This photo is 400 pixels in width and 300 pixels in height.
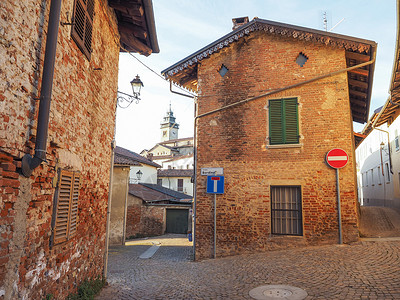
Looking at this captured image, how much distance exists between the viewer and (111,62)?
292 inches

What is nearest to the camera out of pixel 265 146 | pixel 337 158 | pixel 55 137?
pixel 55 137

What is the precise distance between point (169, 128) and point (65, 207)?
291 ft

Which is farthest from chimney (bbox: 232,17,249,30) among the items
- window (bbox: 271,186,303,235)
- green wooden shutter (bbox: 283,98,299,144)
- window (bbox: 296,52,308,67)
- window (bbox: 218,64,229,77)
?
window (bbox: 271,186,303,235)

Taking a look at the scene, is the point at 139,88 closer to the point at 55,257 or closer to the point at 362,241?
the point at 55,257

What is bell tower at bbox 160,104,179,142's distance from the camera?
92.7 meters

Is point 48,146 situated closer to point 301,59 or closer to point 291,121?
point 291,121

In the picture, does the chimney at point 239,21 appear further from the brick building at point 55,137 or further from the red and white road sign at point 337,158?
the red and white road sign at point 337,158

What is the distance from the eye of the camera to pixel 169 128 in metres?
92.9

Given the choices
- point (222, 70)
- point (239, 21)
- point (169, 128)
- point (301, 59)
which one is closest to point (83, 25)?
point (222, 70)

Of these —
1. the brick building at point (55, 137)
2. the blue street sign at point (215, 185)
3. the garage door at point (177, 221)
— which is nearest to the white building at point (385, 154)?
the blue street sign at point (215, 185)

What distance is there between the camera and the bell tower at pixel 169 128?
304 ft

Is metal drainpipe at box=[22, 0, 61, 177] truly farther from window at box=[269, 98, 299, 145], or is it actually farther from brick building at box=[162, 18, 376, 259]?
window at box=[269, 98, 299, 145]

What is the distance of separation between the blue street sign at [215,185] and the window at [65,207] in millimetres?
5402

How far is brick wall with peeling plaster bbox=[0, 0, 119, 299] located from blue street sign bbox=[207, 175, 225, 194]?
4014 millimetres
